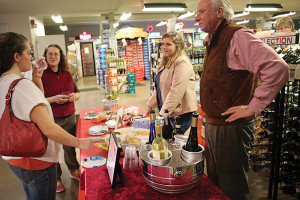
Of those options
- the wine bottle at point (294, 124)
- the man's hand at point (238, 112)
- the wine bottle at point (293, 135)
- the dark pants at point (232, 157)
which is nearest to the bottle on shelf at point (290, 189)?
the wine bottle at point (293, 135)

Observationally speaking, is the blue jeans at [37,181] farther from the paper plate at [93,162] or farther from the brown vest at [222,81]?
the brown vest at [222,81]

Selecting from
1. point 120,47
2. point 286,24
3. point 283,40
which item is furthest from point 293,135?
point 120,47

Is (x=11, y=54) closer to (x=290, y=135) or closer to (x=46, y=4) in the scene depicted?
(x=290, y=135)

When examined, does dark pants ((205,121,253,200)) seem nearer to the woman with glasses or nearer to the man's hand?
the man's hand

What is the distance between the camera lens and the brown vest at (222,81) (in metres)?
1.49

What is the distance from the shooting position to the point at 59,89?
9.09ft

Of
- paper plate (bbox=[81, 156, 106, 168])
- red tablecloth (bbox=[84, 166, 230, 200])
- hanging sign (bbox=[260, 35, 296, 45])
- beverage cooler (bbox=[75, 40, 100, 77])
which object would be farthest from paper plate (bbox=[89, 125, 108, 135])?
beverage cooler (bbox=[75, 40, 100, 77])

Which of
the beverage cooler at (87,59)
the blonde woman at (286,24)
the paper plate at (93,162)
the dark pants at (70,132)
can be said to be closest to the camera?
the paper plate at (93,162)

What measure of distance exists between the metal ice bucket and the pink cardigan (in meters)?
1.12

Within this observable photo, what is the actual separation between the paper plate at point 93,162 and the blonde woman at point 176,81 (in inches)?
32.8

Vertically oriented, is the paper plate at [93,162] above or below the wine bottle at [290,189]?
above

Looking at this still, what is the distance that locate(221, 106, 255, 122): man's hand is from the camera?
1401 mm

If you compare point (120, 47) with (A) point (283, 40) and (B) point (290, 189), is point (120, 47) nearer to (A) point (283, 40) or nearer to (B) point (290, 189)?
(A) point (283, 40)

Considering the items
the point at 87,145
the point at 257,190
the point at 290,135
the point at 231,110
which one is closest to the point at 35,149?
the point at 87,145
